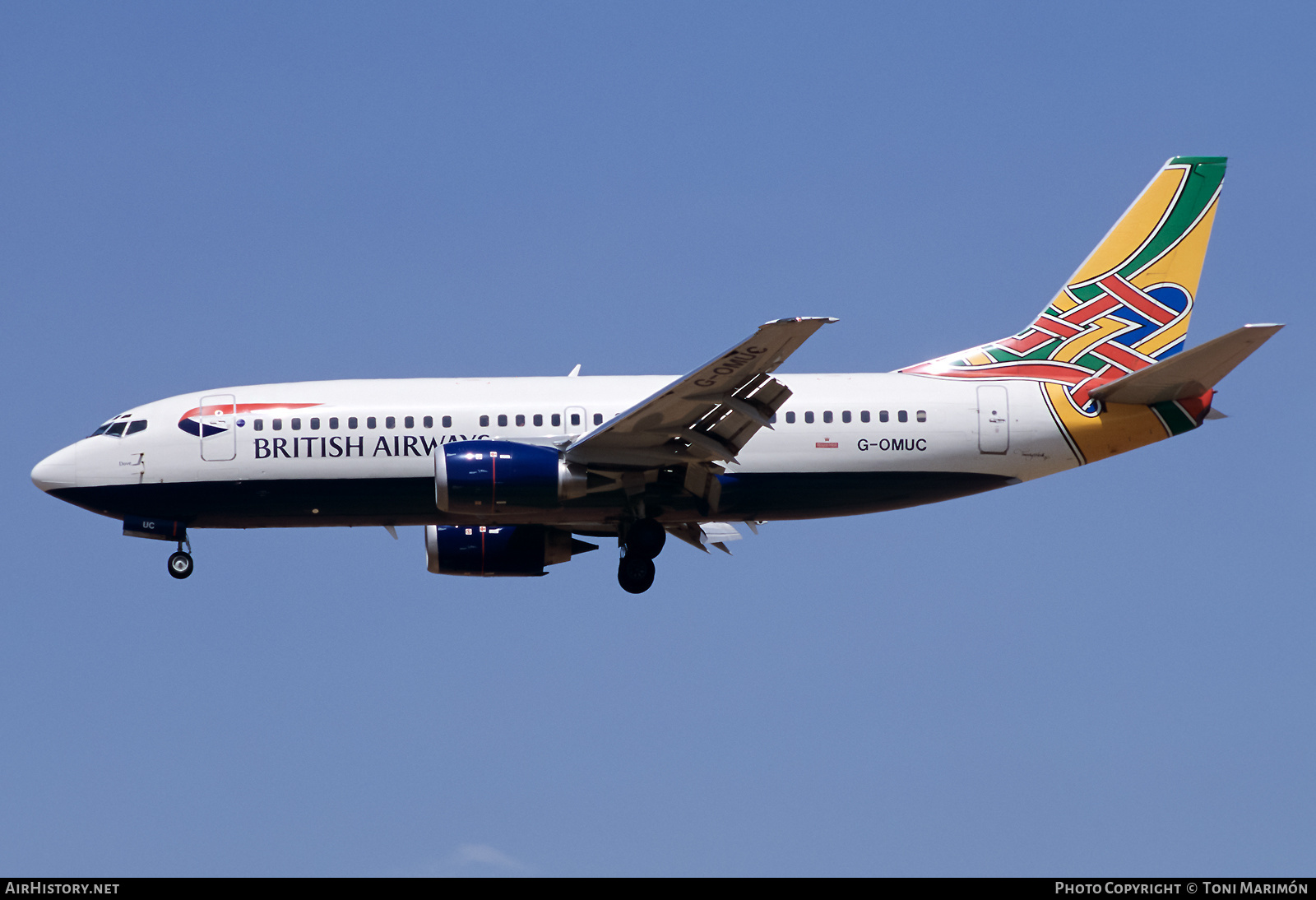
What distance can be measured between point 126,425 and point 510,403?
7.48 metres

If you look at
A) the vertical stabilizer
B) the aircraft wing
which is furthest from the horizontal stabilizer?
the aircraft wing

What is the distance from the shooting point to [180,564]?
112ft

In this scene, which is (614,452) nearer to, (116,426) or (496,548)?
(496,548)

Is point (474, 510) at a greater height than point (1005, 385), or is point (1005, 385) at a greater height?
point (1005, 385)

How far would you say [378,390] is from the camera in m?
34.2

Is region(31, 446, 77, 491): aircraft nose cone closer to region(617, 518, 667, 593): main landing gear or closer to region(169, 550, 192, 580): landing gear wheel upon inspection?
region(169, 550, 192, 580): landing gear wheel

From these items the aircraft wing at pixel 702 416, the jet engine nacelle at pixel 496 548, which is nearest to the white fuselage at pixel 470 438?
the aircraft wing at pixel 702 416

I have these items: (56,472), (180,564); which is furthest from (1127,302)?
(56,472)

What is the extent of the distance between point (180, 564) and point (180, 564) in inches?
0.6

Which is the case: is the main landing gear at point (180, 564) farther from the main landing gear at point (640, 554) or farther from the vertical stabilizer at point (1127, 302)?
the vertical stabilizer at point (1127, 302)

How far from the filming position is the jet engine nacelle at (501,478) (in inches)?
1241
